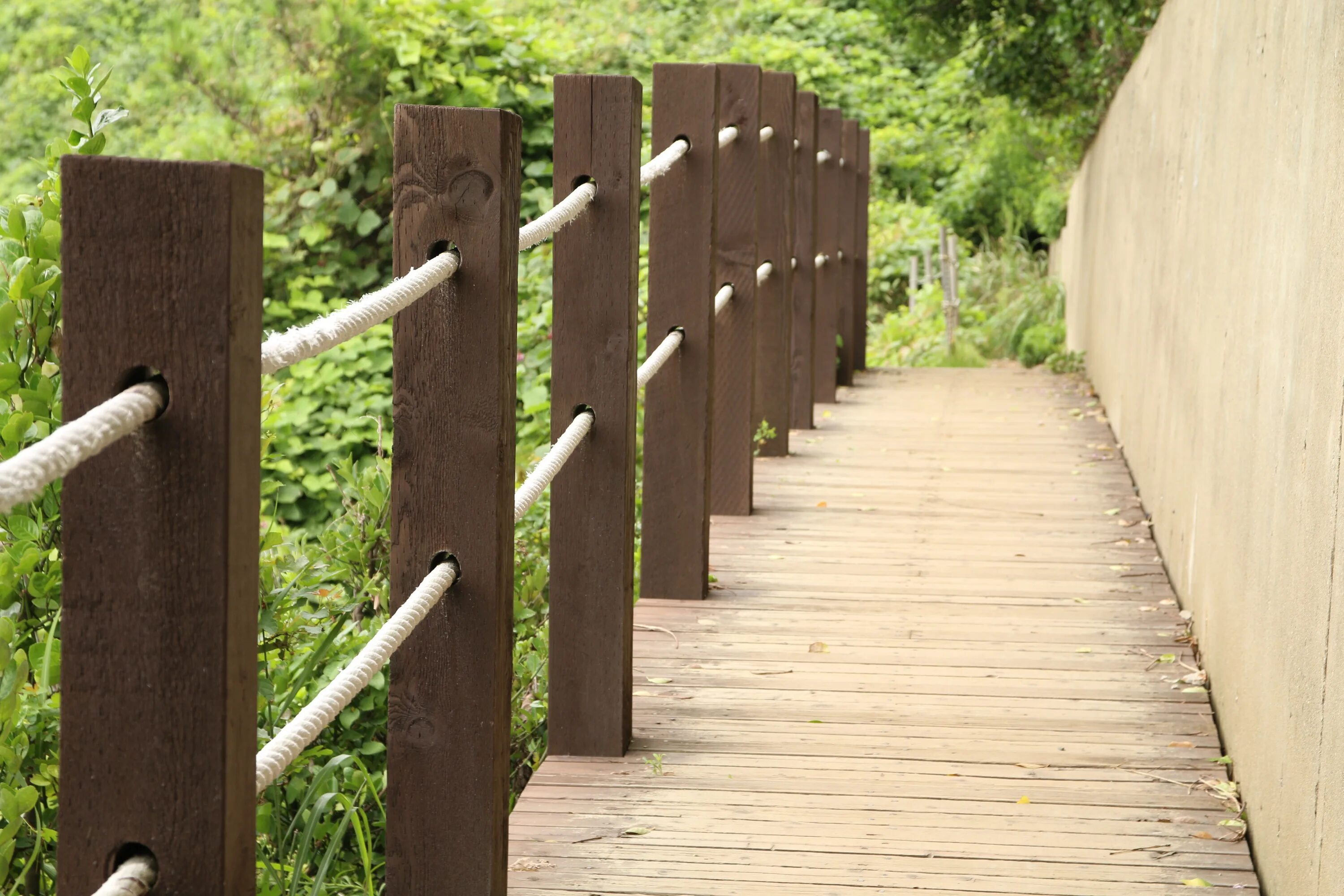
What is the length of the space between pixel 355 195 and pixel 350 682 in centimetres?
882

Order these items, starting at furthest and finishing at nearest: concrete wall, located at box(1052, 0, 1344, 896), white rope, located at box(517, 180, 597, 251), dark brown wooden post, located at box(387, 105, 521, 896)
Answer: white rope, located at box(517, 180, 597, 251) < concrete wall, located at box(1052, 0, 1344, 896) < dark brown wooden post, located at box(387, 105, 521, 896)

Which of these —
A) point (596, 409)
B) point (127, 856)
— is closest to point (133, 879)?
point (127, 856)

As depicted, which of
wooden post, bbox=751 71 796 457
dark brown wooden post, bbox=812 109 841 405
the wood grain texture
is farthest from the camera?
the wood grain texture

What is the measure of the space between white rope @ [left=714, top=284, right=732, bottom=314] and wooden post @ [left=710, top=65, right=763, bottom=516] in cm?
2

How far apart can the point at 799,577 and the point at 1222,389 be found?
1309 millimetres

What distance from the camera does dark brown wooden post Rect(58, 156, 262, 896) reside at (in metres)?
1.17

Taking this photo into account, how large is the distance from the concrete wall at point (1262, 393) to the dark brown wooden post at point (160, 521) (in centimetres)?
138

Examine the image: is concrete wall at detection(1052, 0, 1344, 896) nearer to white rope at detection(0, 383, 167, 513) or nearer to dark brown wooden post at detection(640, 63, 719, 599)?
dark brown wooden post at detection(640, 63, 719, 599)

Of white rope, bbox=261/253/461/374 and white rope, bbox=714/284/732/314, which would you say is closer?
white rope, bbox=261/253/461/374

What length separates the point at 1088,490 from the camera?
17.7ft

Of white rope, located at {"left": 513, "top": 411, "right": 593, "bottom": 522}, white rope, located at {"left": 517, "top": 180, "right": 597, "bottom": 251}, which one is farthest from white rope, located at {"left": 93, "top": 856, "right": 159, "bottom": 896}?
white rope, located at {"left": 517, "top": 180, "right": 597, "bottom": 251}

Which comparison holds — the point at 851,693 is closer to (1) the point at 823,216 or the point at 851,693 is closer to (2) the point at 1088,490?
(2) the point at 1088,490

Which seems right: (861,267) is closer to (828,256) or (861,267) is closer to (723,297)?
(828,256)

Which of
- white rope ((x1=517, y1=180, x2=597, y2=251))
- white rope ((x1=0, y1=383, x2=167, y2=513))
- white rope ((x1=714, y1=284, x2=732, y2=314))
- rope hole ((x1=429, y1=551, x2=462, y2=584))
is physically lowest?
rope hole ((x1=429, y1=551, x2=462, y2=584))
